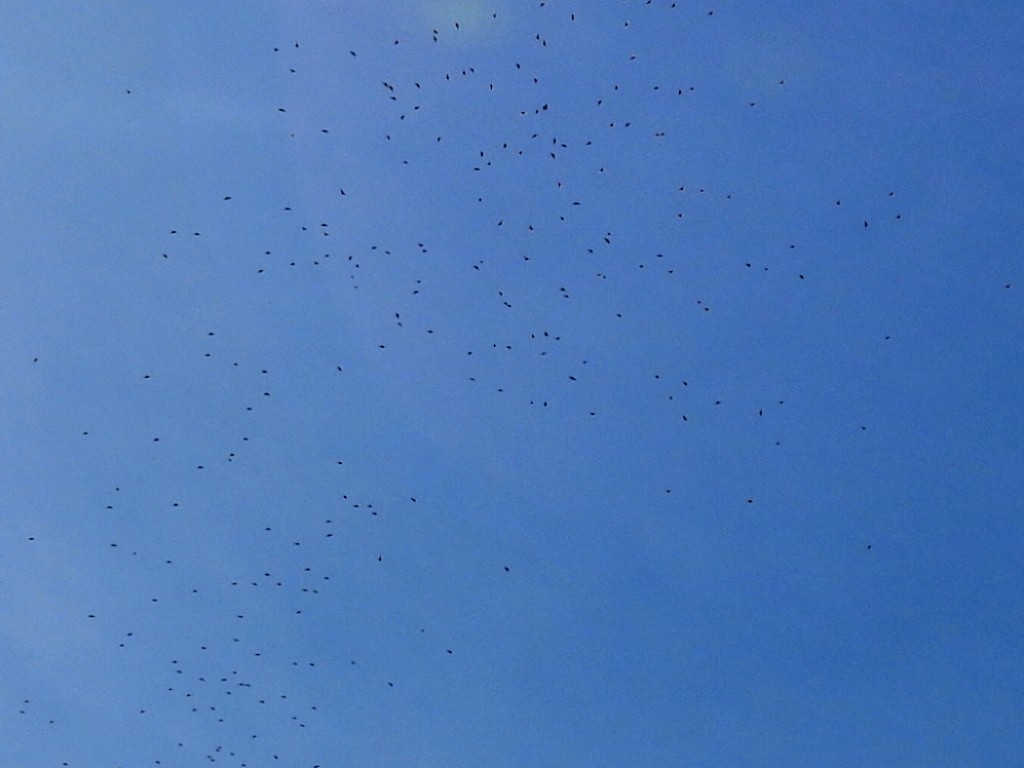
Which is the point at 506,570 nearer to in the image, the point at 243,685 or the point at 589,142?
the point at 243,685

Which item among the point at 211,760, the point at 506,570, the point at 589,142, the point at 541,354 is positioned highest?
the point at 589,142

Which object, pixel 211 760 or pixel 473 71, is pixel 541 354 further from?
pixel 211 760

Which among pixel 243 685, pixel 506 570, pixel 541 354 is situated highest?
pixel 541 354

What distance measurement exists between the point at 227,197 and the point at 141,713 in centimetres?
1856

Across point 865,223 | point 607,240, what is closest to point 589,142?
point 607,240

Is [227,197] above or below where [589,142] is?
below

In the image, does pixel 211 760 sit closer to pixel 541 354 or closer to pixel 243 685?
pixel 243 685

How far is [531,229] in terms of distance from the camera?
31.8 m

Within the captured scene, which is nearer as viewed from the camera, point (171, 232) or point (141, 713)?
point (171, 232)

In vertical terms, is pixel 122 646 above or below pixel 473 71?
below

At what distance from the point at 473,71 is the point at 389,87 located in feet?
9.14

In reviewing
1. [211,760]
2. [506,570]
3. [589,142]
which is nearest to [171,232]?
[589,142]

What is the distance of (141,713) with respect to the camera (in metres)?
33.5

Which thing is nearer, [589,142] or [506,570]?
[589,142]
